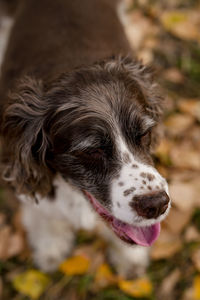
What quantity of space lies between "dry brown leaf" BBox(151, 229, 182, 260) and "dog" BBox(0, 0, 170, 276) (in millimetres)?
133

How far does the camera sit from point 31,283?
3420 mm

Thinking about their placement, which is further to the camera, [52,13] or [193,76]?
[193,76]

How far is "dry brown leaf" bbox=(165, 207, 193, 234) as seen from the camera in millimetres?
3529

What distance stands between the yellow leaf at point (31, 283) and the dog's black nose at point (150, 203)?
5.05ft

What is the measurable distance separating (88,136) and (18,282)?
173 cm

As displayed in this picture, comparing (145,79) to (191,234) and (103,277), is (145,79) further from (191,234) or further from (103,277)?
(103,277)

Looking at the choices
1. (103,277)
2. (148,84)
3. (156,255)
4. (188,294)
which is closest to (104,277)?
(103,277)

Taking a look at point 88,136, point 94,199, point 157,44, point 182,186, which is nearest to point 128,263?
point 182,186

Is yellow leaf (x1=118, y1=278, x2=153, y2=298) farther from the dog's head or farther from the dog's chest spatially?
the dog's head

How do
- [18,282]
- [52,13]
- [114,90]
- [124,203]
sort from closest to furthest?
1. [124,203]
2. [114,90]
3. [18,282]
4. [52,13]

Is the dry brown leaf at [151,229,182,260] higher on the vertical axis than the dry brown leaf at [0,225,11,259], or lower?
lower

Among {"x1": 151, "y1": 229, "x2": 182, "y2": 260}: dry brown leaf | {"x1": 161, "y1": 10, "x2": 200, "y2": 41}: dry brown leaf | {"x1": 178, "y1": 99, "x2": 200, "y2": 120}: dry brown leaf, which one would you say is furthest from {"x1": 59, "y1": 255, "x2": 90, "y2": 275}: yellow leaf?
{"x1": 161, "y1": 10, "x2": 200, "y2": 41}: dry brown leaf

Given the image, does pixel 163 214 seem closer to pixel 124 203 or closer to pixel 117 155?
pixel 124 203

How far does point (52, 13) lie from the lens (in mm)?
3621
